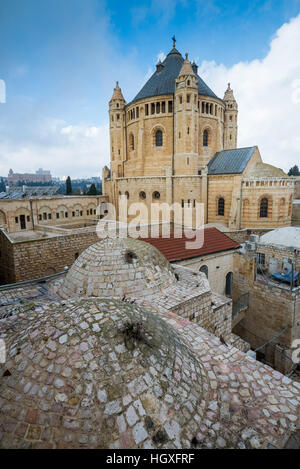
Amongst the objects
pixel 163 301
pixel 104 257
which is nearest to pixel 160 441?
pixel 163 301

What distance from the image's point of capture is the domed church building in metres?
21.8

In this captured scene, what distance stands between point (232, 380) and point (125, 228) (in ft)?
40.1

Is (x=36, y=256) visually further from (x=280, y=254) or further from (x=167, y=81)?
(x=167, y=81)

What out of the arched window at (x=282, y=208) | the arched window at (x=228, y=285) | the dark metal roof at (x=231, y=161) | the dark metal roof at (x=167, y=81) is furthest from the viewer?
the dark metal roof at (x=167, y=81)

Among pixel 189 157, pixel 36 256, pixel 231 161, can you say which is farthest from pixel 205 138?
pixel 36 256

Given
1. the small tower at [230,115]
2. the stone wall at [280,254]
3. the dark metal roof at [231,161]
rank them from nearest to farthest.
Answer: the stone wall at [280,254]
the dark metal roof at [231,161]
the small tower at [230,115]

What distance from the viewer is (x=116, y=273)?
23.6ft

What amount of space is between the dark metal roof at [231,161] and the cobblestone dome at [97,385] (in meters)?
20.9

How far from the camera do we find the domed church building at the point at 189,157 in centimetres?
2175

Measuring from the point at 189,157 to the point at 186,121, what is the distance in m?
3.37

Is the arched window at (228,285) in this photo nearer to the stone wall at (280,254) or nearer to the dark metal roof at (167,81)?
the stone wall at (280,254)

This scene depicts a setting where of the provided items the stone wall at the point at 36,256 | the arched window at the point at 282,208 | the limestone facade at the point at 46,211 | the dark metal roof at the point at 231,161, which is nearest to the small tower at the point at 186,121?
the dark metal roof at the point at 231,161

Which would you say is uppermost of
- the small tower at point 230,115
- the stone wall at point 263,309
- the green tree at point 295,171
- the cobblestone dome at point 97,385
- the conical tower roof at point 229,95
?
the conical tower roof at point 229,95

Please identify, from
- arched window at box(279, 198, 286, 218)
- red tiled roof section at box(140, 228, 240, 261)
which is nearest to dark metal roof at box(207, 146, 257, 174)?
arched window at box(279, 198, 286, 218)
